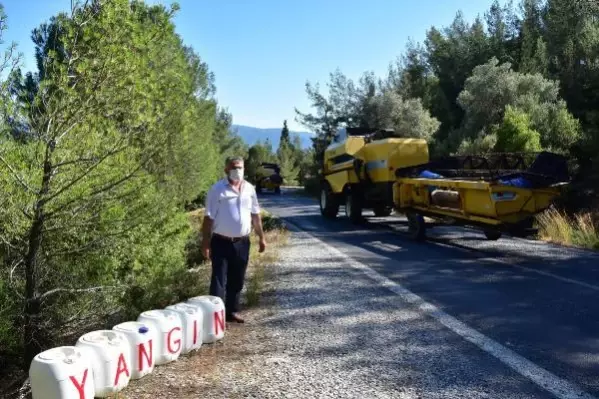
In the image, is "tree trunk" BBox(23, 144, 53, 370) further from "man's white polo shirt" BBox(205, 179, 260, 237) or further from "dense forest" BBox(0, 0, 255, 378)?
"man's white polo shirt" BBox(205, 179, 260, 237)

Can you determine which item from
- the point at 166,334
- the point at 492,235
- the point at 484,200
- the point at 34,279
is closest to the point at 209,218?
the point at 166,334

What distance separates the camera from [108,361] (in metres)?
4.41

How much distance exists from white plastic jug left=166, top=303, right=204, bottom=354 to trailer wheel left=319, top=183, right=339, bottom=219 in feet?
45.5

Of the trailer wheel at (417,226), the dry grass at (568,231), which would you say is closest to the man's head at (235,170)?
the trailer wheel at (417,226)

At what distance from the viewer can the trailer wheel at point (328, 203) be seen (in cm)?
1952

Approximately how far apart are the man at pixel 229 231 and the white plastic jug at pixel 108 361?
76.8 inches

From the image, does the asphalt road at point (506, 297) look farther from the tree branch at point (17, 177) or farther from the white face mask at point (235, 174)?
the tree branch at point (17, 177)

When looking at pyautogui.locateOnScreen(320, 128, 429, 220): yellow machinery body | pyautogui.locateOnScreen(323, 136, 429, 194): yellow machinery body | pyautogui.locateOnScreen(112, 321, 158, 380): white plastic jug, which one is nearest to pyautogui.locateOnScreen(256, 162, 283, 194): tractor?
pyautogui.locateOnScreen(320, 128, 429, 220): yellow machinery body

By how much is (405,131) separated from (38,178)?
31406 millimetres

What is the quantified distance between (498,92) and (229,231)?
25.0 meters

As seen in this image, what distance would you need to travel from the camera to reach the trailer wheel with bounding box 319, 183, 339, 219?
19.5m

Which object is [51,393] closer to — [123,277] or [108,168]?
[108,168]

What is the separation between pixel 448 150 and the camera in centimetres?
2930

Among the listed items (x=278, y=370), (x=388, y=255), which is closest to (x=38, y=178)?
(x=278, y=370)
